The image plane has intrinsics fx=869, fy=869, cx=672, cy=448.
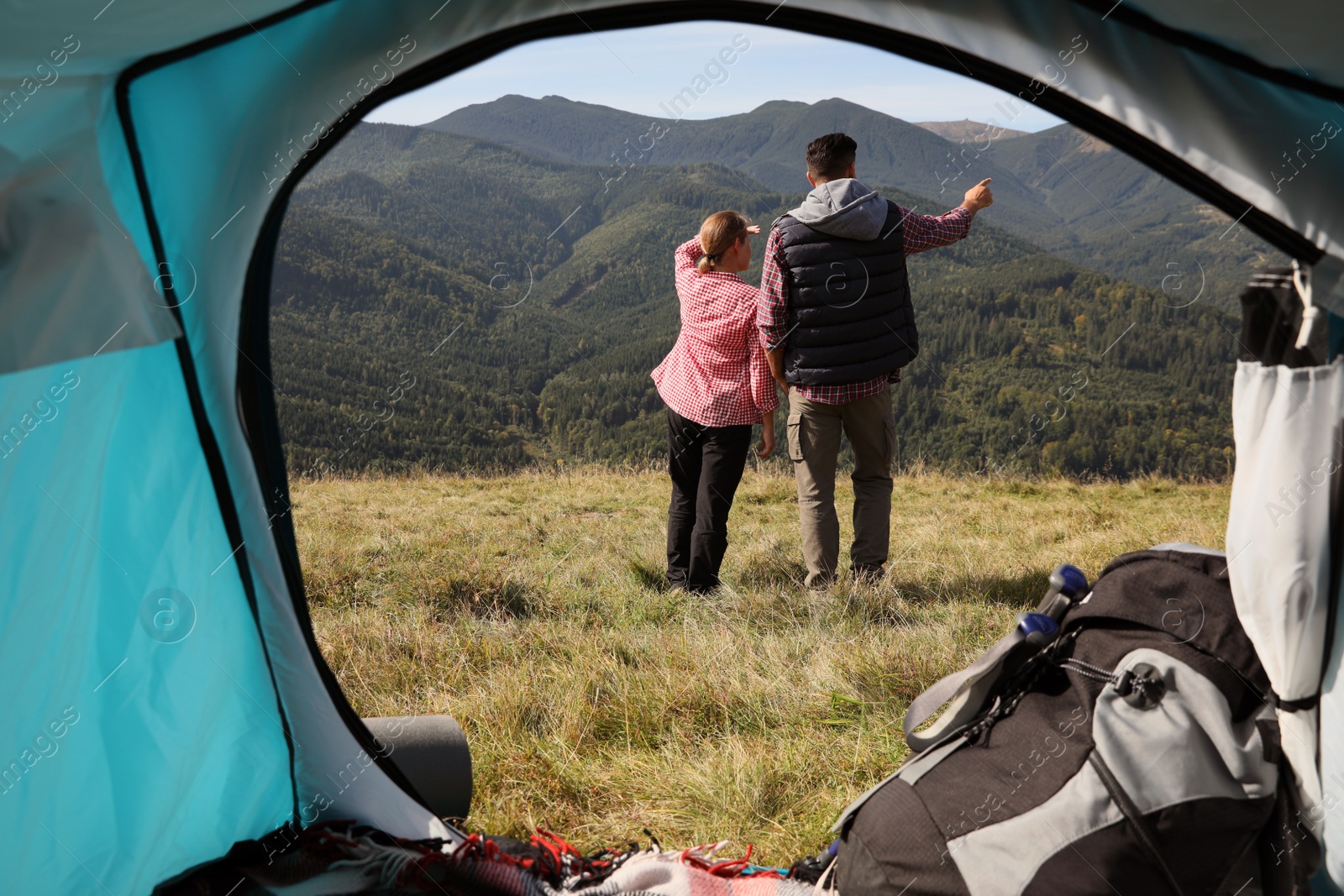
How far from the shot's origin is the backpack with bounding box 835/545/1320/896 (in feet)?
5.00

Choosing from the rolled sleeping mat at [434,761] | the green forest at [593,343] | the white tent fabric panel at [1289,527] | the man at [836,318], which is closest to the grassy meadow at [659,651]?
the rolled sleeping mat at [434,761]

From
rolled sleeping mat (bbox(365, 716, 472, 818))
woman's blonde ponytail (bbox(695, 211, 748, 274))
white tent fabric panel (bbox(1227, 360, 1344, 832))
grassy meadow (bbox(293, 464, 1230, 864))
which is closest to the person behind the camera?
white tent fabric panel (bbox(1227, 360, 1344, 832))

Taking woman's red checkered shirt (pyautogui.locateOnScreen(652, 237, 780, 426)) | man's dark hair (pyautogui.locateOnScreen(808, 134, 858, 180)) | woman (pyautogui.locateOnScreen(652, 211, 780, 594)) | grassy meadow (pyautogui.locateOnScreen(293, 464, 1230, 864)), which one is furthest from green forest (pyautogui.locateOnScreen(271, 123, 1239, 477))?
man's dark hair (pyautogui.locateOnScreen(808, 134, 858, 180))

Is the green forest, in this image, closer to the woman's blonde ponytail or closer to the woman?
the woman

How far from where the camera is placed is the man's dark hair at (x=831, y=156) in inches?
142

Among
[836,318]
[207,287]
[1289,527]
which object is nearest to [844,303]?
[836,318]

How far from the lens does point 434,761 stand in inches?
92.4

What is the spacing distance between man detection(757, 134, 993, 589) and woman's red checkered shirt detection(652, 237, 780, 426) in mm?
115

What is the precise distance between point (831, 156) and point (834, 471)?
1350 mm

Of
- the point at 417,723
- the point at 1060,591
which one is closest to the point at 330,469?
the point at 417,723

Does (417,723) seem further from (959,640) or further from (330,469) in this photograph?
(330,469)

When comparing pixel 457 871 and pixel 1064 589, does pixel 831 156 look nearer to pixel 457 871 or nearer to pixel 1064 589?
pixel 1064 589

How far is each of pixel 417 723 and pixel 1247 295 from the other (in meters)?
2.19

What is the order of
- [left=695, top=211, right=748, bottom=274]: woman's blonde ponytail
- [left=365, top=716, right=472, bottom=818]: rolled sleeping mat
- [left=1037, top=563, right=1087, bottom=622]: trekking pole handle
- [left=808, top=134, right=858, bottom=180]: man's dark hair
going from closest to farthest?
[left=1037, top=563, right=1087, bottom=622]: trekking pole handle → [left=365, top=716, right=472, bottom=818]: rolled sleeping mat → [left=808, top=134, right=858, bottom=180]: man's dark hair → [left=695, top=211, right=748, bottom=274]: woman's blonde ponytail
